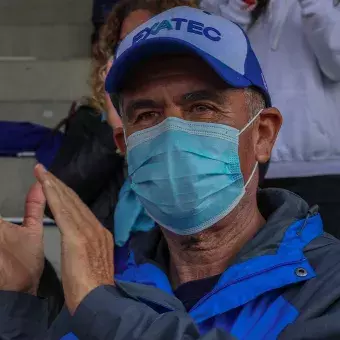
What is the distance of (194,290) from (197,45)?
0.52m

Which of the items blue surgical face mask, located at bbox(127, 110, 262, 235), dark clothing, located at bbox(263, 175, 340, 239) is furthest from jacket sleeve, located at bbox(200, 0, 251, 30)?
blue surgical face mask, located at bbox(127, 110, 262, 235)

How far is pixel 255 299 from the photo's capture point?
1.49 metres

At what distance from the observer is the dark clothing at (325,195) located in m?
2.23

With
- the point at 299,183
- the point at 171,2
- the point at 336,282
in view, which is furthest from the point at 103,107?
the point at 336,282

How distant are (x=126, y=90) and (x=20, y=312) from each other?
0.62 metres

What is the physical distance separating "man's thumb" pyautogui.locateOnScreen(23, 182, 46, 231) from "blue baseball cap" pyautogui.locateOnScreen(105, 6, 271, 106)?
1.11 feet

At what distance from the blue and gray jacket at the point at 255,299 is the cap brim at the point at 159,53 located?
30cm

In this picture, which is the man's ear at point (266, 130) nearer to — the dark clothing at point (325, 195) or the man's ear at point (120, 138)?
the man's ear at point (120, 138)

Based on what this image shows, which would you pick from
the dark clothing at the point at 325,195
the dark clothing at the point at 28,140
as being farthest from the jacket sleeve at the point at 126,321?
the dark clothing at the point at 28,140

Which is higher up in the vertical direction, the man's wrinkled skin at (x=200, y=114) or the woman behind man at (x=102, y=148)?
the man's wrinkled skin at (x=200, y=114)

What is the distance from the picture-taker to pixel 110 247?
1592 millimetres

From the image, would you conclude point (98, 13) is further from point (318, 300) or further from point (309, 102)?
point (318, 300)

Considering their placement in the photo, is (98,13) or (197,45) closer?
(197,45)

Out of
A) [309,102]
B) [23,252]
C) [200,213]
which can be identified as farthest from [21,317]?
[309,102]
